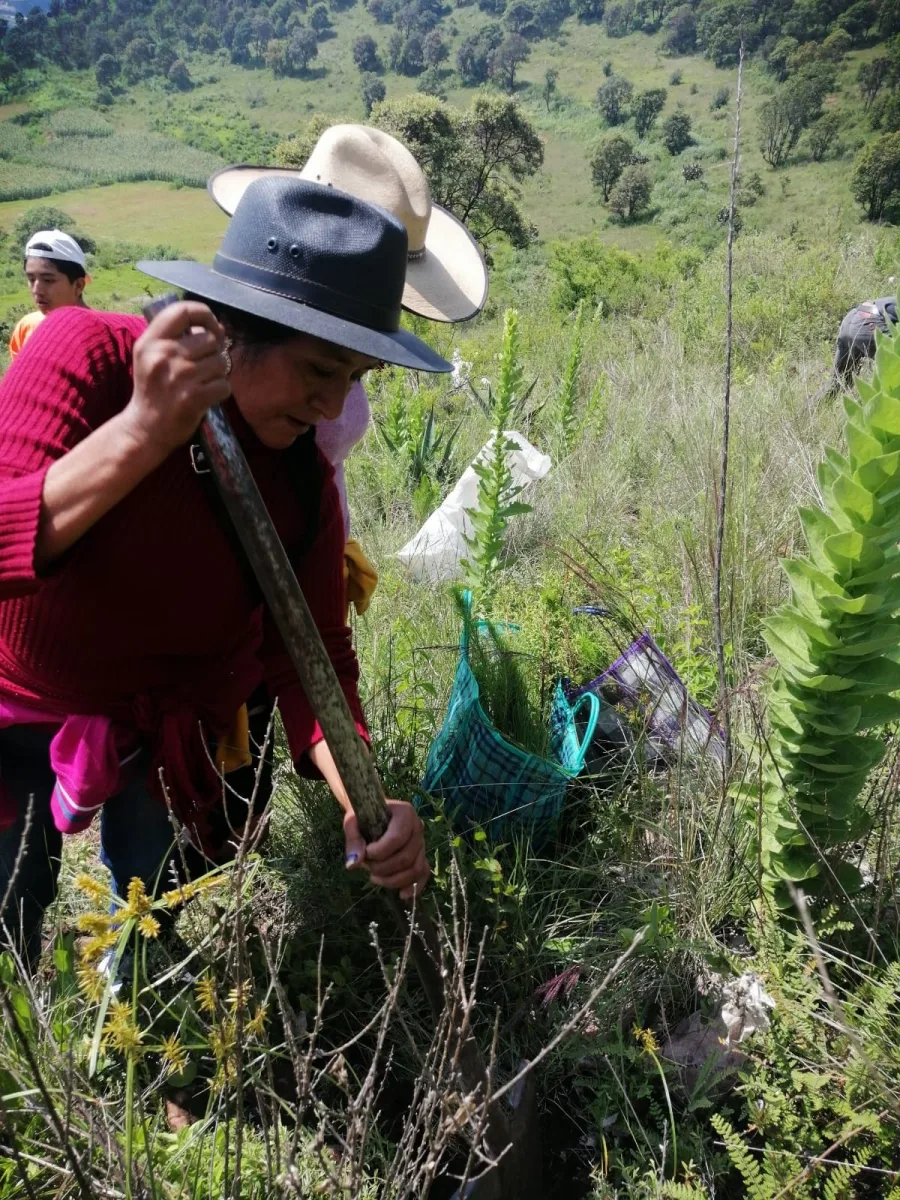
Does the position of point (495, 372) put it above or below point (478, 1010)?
above

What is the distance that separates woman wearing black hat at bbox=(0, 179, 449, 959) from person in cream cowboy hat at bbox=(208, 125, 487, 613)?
423 mm

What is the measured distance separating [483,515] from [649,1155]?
6.14 ft

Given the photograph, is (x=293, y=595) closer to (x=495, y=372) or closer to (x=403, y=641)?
(x=403, y=641)

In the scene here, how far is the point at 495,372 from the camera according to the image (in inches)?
264

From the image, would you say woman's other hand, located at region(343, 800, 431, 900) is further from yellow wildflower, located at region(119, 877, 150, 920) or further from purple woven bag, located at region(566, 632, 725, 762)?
purple woven bag, located at region(566, 632, 725, 762)

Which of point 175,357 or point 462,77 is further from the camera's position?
point 462,77

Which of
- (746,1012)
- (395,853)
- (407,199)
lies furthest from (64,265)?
(746,1012)

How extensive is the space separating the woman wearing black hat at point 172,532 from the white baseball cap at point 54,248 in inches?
147

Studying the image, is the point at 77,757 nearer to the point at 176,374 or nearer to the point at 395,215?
the point at 176,374

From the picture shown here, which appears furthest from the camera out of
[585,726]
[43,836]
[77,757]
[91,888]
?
[585,726]

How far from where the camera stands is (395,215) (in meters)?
1.92

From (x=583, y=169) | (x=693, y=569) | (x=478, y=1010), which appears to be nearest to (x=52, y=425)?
(x=478, y=1010)

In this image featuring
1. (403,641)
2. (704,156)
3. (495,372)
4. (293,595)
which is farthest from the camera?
(704,156)

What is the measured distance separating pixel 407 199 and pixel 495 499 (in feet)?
3.31
